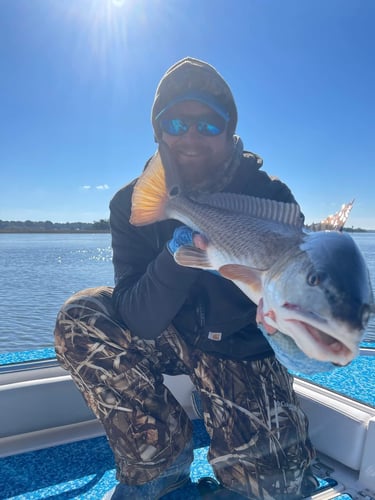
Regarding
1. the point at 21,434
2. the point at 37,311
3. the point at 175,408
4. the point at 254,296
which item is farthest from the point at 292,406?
the point at 37,311

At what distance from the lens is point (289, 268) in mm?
1519

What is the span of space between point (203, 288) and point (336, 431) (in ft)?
4.02

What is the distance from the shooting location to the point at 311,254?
1500 mm

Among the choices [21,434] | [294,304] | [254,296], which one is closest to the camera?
[294,304]

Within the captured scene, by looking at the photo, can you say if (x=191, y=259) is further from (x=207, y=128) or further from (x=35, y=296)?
(x=35, y=296)

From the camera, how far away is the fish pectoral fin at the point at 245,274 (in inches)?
65.4

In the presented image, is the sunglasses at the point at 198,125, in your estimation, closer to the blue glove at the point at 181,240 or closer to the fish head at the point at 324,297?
the blue glove at the point at 181,240

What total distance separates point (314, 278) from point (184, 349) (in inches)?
54.8

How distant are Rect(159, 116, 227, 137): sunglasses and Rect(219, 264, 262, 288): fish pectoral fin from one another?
115cm

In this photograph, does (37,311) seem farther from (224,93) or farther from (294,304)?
(294,304)

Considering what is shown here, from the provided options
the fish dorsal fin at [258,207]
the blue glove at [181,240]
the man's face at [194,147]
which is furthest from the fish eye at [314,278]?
the man's face at [194,147]

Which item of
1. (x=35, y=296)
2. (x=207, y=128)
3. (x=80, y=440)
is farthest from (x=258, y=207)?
(x=35, y=296)

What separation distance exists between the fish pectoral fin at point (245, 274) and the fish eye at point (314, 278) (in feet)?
0.84

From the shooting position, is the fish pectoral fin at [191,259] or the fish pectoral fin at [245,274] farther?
the fish pectoral fin at [191,259]
